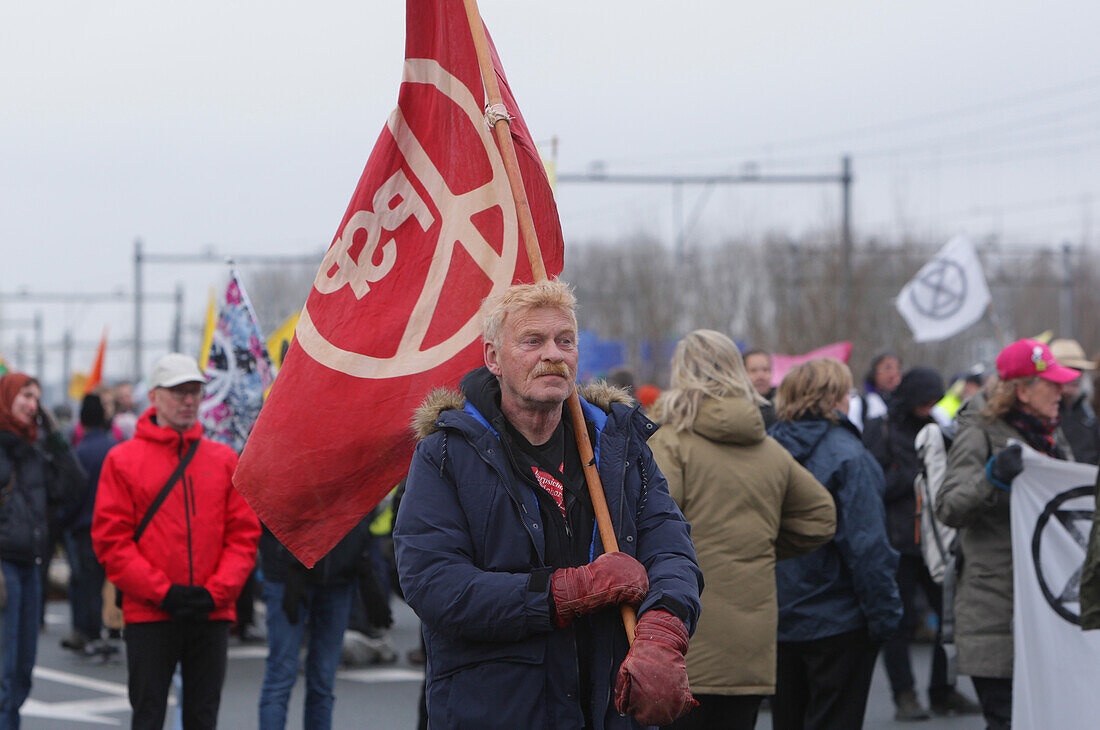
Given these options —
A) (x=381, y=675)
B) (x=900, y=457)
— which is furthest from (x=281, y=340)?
(x=900, y=457)

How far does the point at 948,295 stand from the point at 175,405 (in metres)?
11.8

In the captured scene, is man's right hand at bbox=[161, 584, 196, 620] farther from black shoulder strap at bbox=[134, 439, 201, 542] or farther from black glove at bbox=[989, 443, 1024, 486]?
black glove at bbox=[989, 443, 1024, 486]

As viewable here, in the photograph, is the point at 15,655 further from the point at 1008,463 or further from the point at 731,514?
the point at 1008,463

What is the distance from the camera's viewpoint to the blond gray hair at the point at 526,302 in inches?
140

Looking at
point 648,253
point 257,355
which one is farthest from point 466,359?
point 648,253

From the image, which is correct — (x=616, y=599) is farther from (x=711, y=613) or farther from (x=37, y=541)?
(x=37, y=541)

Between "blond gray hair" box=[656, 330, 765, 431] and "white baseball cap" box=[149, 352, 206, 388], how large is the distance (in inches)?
86.9

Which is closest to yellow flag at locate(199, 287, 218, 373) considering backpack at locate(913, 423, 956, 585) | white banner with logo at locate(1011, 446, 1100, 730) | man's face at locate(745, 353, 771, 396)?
man's face at locate(745, 353, 771, 396)

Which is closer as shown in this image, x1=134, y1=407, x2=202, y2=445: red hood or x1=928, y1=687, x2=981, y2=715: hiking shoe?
x1=134, y1=407, x2=202, y2=445: red hood

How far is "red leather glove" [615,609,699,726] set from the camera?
10.4 feet

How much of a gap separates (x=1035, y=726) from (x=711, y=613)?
166 cm

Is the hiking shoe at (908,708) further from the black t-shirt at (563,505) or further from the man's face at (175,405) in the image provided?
the black t-shirt at (563,505)

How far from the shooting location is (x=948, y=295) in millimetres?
16016

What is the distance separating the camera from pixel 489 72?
13.9 feet
